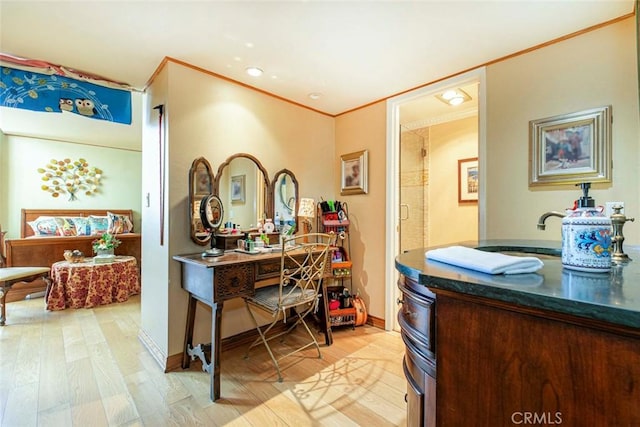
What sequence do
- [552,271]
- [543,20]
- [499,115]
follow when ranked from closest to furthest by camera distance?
[552,271] < [543,20] < [499,115]

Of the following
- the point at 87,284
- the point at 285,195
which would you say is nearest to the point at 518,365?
the point at 285,195

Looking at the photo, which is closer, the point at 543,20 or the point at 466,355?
the point at 466,355

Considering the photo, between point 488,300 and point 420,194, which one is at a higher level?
point 420,194

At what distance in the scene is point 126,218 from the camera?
5.14m

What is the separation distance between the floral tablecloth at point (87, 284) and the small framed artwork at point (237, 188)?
7.93 ft

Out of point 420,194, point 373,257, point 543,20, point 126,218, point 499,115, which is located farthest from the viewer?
point 126,218

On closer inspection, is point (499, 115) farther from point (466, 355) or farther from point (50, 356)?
point (50, 356)

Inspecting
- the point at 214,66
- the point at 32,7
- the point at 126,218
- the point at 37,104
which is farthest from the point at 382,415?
the point at 126,218

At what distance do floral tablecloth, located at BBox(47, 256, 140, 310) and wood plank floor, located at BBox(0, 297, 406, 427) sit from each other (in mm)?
672

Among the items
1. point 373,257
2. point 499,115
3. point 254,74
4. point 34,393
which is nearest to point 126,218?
point 34,393

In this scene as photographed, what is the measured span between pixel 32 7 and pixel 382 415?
10.2 ft

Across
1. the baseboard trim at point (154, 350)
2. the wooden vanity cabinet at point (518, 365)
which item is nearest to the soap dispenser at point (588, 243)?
the wooden vanity cabinet at point (518, 365)

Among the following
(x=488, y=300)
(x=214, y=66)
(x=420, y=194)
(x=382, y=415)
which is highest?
(x=214, y=66)

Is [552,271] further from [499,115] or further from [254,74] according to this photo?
[254,74]
